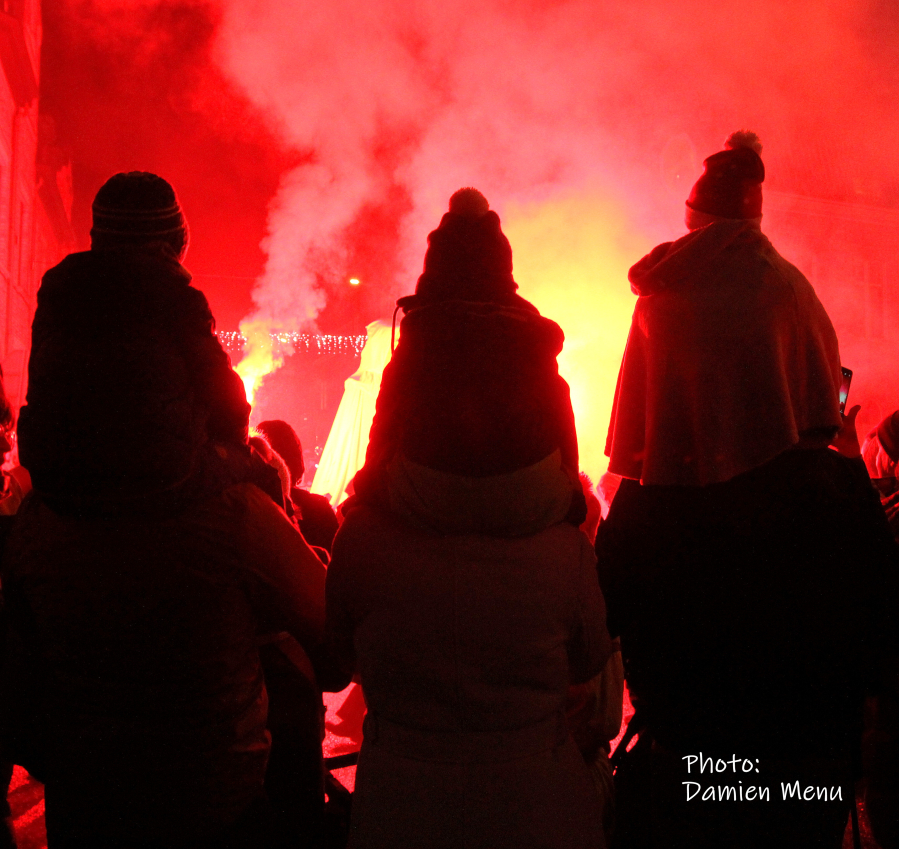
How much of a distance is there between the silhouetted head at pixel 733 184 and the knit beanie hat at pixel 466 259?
546mm

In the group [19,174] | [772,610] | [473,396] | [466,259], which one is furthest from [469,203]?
[19,174]

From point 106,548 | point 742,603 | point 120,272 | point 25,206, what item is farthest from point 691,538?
point 25,206

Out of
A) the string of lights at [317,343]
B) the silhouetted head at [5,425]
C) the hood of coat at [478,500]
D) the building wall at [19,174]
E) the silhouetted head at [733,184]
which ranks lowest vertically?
the hood of coat at [478,500]

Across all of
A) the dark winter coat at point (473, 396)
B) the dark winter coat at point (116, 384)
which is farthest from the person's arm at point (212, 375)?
the dark winter coat at point (473, 396)

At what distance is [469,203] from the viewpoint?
70.6 inches

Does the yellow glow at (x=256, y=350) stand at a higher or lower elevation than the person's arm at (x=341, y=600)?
higher

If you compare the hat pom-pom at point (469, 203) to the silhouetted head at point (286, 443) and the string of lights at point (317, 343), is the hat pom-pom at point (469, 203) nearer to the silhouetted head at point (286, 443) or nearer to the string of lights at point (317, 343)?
the silhouetted head at point (286, 443)

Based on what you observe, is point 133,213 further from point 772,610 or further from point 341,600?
point 772,610

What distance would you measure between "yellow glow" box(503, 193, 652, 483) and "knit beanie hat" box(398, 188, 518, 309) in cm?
979

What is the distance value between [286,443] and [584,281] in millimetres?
9715

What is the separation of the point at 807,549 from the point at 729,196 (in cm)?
89

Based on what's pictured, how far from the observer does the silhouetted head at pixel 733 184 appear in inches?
72.8

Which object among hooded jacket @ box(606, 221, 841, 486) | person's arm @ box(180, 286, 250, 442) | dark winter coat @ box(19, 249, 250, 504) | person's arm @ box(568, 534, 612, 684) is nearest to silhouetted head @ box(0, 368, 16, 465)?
dark winter coat @ box(19, 249, 250, 504)

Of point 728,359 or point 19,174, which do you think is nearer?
point 728,359
